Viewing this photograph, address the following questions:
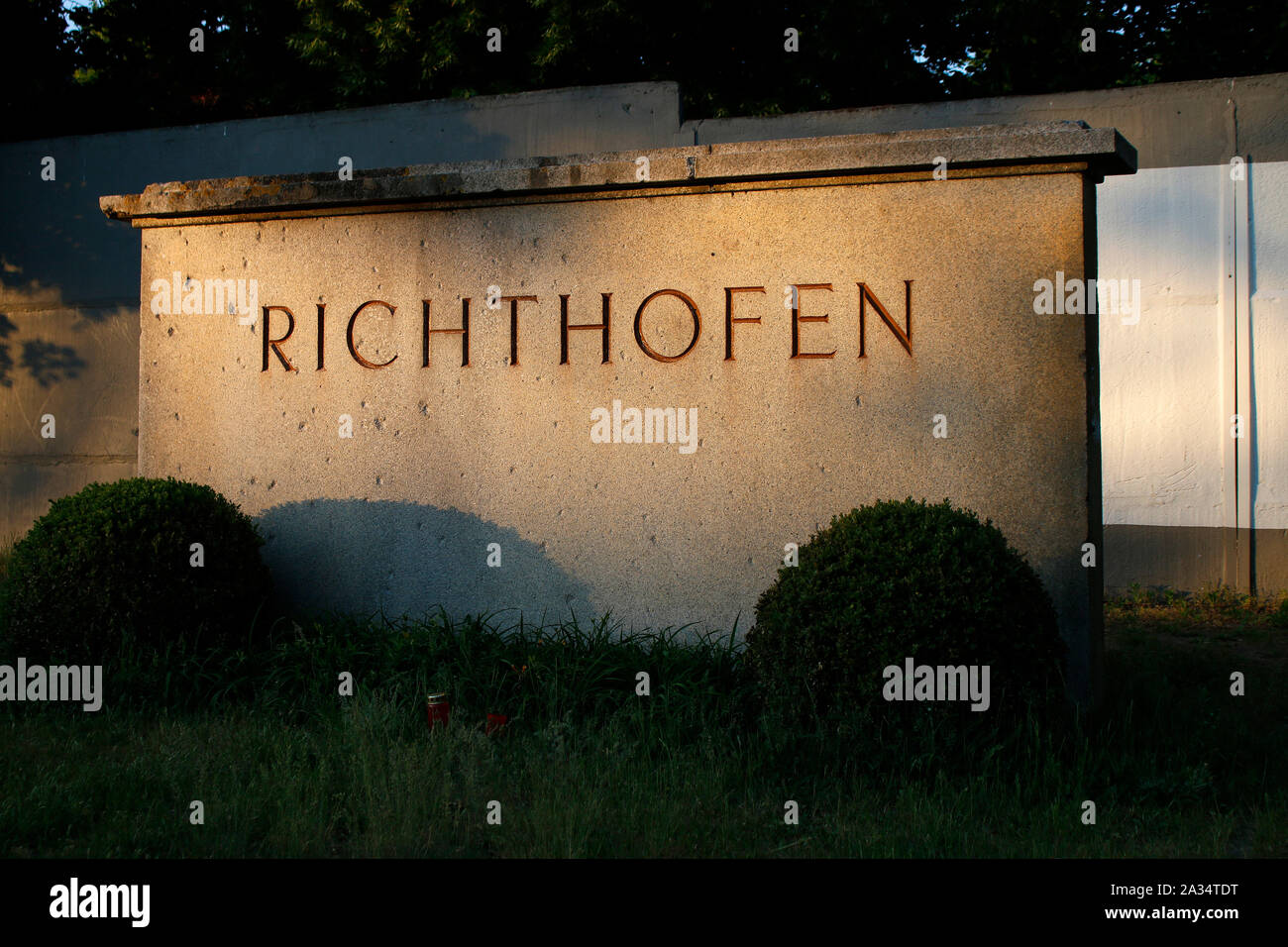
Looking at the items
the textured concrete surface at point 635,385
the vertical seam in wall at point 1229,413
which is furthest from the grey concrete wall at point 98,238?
the vertical seam in wall at point 1229,413

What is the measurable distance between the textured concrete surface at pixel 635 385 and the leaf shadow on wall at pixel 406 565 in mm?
14

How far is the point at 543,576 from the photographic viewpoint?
5.88m

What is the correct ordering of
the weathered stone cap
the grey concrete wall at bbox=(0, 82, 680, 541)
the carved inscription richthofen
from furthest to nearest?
the grey concrete wall at bbox=(0, 82, 680, 541)
the carved inscription richthofen
the weathered stone cap

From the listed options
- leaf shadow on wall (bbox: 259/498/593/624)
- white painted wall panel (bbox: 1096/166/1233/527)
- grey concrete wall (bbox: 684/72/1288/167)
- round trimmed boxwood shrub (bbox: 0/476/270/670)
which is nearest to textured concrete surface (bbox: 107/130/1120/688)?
leaf shadow on wall (bbox: 259/498/593/624)

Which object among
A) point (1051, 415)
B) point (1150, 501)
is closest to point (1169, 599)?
point (1150, 501)

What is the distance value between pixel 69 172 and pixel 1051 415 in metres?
9.19

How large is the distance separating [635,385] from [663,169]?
45.4 inches

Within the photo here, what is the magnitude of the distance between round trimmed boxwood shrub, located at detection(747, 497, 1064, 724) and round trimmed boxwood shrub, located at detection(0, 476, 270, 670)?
2834 millimetres

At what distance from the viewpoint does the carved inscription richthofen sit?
216 inches

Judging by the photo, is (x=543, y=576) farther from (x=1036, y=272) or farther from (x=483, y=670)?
(x=1036, y=272)

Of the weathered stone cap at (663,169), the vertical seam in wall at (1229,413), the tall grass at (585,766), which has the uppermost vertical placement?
the weathered stone cap at (663,169)

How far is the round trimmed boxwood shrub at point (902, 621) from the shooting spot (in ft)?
14.1

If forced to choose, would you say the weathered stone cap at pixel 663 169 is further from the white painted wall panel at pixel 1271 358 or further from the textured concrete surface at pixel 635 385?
the white painted wall panel at pixel 1271 358

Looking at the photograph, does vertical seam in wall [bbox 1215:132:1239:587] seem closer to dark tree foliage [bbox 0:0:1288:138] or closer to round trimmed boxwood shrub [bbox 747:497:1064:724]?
round trimmed boxwood shrub [bbox 747:497:1064:724]
